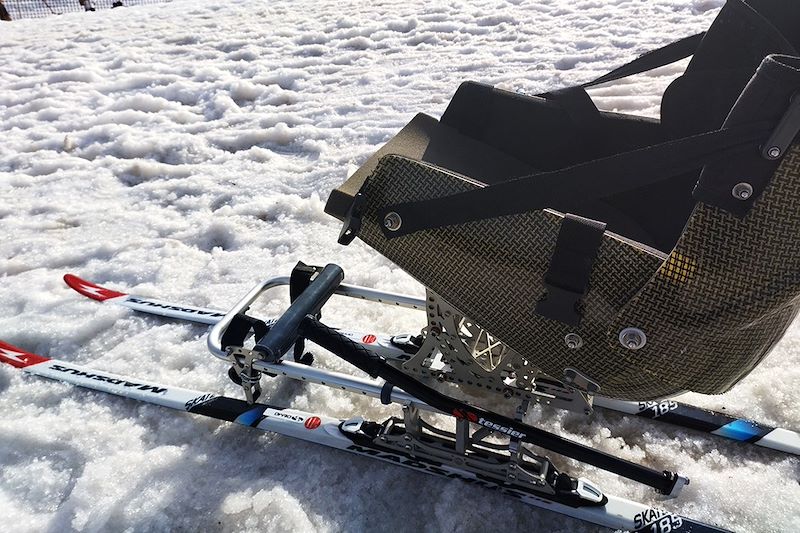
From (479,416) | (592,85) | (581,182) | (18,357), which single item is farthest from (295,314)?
(18,357)

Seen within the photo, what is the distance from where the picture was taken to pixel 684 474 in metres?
2.06

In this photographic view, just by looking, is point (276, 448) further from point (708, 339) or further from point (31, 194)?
point (31, 194)

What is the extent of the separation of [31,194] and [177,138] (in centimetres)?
111

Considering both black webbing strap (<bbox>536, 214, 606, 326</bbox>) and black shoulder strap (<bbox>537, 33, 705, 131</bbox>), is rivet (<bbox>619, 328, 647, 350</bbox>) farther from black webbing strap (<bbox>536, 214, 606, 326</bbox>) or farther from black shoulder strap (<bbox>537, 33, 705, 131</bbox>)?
black shoulder strap (<bbox>537, 33, 705, 131</bbox>)

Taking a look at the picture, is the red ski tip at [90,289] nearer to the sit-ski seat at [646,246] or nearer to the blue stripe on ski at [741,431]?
the sit-ski seat at [646,246]

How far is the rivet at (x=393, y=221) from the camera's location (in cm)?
166

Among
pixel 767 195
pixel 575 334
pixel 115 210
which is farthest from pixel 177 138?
pixel 767 195

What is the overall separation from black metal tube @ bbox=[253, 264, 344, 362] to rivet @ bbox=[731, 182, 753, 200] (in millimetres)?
1314

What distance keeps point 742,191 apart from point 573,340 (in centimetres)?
54

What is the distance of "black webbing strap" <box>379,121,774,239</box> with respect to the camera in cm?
126

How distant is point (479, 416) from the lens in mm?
1896

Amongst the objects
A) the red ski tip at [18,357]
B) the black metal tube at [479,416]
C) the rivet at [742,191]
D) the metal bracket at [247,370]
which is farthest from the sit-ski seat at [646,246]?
the red ski tip at [18,357]

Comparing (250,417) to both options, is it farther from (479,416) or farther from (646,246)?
(646,246)

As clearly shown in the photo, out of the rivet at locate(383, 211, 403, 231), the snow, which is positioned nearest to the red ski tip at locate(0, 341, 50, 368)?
the snow
